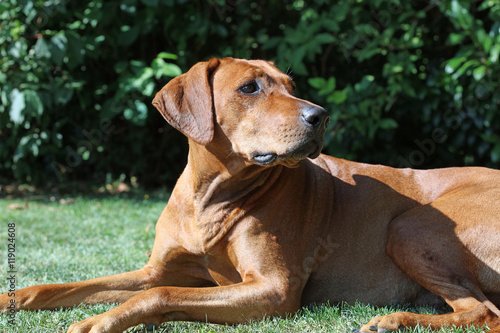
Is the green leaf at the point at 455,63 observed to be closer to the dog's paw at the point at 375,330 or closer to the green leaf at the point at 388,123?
the green leaf at the point at 388,123

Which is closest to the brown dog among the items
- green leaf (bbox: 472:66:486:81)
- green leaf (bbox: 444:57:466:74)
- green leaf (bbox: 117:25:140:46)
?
green leaf (bbox: 472:66:486:81)

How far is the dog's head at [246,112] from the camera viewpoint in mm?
2707

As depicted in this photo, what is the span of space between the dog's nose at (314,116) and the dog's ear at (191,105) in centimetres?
53

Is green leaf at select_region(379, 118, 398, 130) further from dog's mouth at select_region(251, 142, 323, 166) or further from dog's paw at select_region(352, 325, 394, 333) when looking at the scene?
dog's paw at select_region(352, 325, 394, 333)

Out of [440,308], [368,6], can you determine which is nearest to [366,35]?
Result: [368,6]

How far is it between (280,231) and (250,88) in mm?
820

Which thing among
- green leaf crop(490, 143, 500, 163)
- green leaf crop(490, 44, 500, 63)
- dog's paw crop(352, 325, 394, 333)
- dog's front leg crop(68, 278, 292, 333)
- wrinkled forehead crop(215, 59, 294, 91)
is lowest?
green leaf crop(490, 143, 500, 163)

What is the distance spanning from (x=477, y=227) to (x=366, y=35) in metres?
3.97

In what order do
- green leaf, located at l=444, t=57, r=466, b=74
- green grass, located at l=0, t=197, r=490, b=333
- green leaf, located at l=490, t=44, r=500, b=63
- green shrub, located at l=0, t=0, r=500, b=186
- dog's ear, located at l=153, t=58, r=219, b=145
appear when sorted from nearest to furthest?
green grass, located at l=0, t=197, r=490, b=333
dog's ear, located at l=153, t=58, r=219, b=145
green leaf, located at l=490, t=44, r=500, b=63
green leaf, located at l=444, t=57, r=466, b=74
green shrub, located at l=0, t=0, r=500, b=186

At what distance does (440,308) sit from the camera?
3082 millimetres

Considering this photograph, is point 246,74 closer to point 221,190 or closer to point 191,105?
point 191,105

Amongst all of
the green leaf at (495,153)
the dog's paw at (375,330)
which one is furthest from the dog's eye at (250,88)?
the green leaf at (495,153)

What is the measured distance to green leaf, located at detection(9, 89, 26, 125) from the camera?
6355 millimetres

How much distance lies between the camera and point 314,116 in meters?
2.68
